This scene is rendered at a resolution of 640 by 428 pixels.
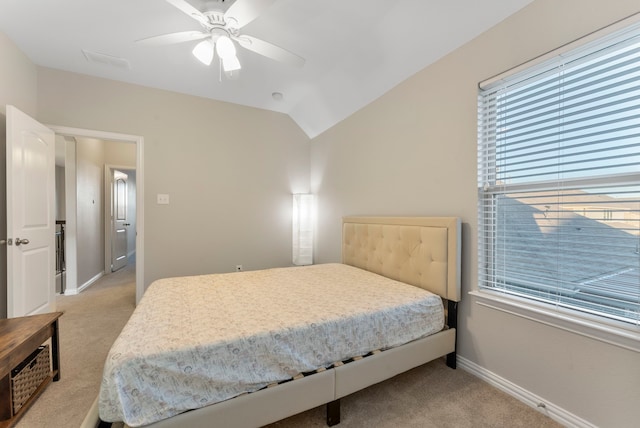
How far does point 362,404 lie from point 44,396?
2022 millimetres

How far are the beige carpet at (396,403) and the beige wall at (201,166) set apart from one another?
145 cm

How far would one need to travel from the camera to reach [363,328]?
5.11 ft

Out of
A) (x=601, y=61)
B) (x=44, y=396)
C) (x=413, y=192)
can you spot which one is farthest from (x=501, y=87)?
(x=44, y=396)

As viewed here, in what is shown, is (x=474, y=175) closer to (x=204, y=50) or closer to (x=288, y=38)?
(x=288, y=38)

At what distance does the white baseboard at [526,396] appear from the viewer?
4.67ft

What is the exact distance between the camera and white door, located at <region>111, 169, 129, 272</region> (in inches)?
203

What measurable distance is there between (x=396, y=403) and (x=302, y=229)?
8.76 ft

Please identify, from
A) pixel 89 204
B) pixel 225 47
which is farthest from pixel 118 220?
pixel 225 47

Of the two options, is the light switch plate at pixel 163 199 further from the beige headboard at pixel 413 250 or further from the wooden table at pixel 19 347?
the beige headboard at pixel 413 250

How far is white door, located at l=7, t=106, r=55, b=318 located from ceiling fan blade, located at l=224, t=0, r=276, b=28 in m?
2.13

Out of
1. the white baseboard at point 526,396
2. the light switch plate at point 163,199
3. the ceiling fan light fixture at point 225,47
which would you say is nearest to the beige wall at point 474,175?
the white baseboard at point 526,396

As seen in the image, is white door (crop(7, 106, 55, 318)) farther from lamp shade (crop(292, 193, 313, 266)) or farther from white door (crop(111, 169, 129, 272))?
lamp shade (crop(292, 193, 313, 266))

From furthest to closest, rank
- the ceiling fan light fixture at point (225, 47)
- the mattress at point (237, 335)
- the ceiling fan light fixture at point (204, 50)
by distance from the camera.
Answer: the ceiling fan light fixture at point (204, 50)
the ceiling fan light fixture at point (225, 47)
the mattress at point (237, 335)

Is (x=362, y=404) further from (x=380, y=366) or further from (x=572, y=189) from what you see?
(x=572, y=189)
